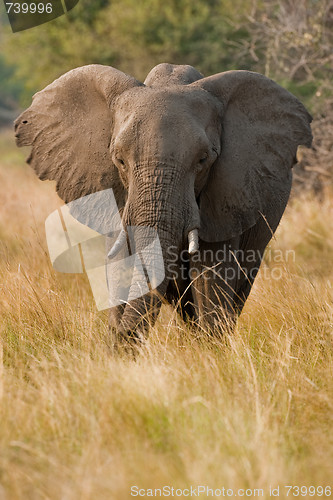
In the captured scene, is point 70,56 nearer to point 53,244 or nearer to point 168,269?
point 53,244

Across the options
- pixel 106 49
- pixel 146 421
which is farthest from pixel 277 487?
pixel 106 49

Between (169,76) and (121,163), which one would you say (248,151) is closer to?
(169,76)

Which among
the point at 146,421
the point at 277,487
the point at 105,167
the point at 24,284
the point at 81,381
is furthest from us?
the point at 24,284

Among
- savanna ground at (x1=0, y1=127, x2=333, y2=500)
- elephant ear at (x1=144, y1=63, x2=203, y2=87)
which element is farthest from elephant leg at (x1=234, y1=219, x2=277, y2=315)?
elephant ear at (x1=144, y1=63, x2=203, y2=87)

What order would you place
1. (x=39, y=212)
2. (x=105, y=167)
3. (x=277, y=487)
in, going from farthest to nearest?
(x=39, y=212) → (x=105, y=167) → (x=277, y=487)

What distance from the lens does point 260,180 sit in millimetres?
5000

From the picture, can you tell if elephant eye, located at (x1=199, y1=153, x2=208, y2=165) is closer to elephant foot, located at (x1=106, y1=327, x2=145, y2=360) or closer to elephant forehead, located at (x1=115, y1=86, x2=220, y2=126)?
elephant forehead, located at (x1=115, y1=86, x2=220, y2=126)

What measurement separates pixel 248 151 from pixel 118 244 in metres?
1.13

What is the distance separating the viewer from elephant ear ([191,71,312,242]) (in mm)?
4793

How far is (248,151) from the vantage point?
489 cm

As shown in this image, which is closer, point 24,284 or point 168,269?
point 168,269

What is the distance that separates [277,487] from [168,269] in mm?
1768

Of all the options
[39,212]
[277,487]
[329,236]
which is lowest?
[329,236]

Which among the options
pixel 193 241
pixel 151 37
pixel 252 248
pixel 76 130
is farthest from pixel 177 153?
pixel 151 37
